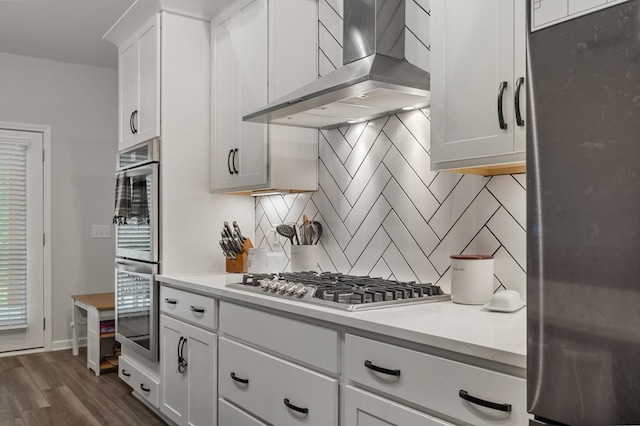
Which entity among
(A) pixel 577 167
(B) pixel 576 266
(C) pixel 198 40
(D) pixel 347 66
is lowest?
(B) pixel 576 266

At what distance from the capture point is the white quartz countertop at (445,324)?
4.25ft

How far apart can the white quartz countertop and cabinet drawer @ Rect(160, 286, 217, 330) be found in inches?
15.9

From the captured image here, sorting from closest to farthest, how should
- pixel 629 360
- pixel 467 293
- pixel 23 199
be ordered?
pixel 629 360
pixel 467 293
pixel 23 199

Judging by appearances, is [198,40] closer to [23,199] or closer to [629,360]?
[23,199]

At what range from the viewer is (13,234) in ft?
15.8

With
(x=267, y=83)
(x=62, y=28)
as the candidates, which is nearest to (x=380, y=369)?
(x=267, y=83)

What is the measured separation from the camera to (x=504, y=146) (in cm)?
165

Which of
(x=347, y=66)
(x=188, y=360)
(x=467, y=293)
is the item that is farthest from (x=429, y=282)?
(x=188, y=360)

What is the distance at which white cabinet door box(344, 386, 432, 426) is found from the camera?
1.48 meters

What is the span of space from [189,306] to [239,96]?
3.93ft

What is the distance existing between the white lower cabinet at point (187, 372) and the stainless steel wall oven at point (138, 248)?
187mm

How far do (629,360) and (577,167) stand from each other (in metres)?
0.32

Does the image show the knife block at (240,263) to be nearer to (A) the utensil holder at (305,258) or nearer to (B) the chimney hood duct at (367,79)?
(A) the utensil holder at (305,258)

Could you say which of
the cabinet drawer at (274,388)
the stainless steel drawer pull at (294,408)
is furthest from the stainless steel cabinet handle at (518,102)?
the stainless steel drawer pull at (294,408)
